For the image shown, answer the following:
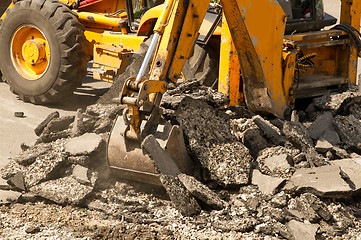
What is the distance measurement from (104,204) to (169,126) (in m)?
0.82

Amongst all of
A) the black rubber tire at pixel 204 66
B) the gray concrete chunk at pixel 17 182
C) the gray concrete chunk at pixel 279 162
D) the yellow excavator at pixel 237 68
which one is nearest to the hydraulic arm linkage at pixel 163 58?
the yellow excavator at pixel 237 68

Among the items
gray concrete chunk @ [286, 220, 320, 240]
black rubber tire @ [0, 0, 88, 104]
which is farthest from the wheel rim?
gray concrete chunk @ [286, 220, 320, 240]

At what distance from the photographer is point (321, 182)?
160 inches

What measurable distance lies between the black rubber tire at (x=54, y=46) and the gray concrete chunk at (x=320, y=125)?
333cm

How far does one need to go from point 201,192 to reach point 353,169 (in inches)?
57.0

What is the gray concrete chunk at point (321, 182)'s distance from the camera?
4.00 meters

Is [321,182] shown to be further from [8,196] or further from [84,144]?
[8,196]

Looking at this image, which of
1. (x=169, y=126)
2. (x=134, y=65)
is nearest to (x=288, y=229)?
(x=169, y=126)

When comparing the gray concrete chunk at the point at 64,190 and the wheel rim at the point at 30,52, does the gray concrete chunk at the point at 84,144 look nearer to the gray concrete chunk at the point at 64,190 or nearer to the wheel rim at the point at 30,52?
the gray concrete chunk at the point at 64,190

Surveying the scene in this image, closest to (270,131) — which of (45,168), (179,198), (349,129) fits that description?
(349,129)

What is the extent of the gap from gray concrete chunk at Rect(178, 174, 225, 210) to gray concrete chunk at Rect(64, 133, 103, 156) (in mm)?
902

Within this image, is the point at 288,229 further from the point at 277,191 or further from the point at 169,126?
the point at 169,126

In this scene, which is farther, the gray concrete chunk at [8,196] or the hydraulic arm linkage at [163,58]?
the gray concrete chunk at [8,196]

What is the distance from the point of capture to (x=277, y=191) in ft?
13.5
